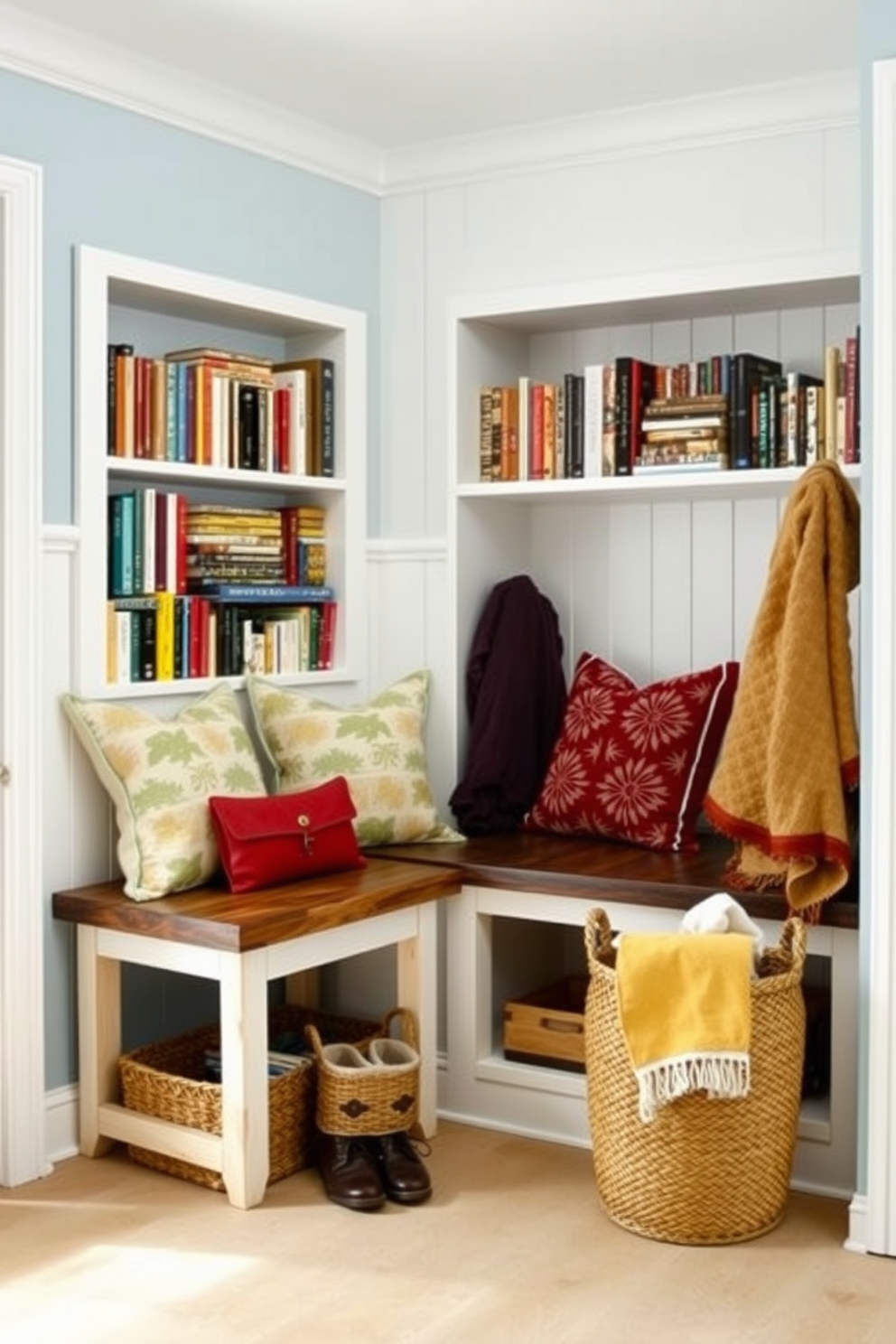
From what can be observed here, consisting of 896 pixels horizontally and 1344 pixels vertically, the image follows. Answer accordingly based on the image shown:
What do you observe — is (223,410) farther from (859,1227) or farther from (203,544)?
(859,1227)

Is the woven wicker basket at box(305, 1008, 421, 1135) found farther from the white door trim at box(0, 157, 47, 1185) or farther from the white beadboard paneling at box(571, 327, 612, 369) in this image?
the white beadboard paneling at box(571, 327, 612, 369)

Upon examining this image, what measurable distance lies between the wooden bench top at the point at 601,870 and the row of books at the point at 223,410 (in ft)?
3.46

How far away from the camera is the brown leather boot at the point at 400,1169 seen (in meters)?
3.46

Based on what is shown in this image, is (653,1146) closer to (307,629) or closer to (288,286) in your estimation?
(307,629)

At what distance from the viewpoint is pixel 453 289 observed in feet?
14.5

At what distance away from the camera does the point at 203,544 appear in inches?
159

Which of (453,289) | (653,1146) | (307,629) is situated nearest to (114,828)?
(307,629)

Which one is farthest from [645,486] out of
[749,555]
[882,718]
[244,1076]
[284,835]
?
[244,1076]

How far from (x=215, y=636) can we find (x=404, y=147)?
1.41 m

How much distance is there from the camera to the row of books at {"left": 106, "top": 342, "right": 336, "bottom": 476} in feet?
12.5

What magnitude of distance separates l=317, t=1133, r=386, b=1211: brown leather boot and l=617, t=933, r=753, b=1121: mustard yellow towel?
0.62m

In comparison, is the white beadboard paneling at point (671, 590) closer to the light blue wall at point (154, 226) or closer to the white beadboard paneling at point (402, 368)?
the white beadboard paneling at point (402, 368)

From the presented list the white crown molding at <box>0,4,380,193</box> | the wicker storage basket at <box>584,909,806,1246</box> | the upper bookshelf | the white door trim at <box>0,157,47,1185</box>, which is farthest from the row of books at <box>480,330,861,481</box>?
the white door trim at <box>0,157,47,1185</box>

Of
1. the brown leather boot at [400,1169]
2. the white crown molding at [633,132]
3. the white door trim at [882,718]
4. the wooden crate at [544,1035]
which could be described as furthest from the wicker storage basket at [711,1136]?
the white crown molding at [633,132]
